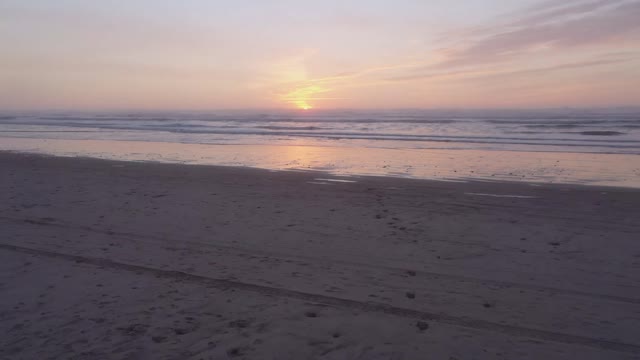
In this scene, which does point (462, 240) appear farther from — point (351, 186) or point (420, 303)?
point (351, 186)

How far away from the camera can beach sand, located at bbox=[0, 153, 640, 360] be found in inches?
185

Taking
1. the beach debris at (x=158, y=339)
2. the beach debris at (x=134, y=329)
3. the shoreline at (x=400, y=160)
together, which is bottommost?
the beach debris at (x=158, y=339)

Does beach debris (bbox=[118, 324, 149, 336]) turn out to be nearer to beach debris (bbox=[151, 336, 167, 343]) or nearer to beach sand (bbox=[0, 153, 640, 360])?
beach sand (bbox=[0, 153, 640, 360])

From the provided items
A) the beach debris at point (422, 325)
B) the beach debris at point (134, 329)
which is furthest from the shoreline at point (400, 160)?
the beach debris at point (134, 329)

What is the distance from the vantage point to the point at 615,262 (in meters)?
7.30

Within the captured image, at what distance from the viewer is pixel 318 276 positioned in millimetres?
6605

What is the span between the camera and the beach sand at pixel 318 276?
185 inches

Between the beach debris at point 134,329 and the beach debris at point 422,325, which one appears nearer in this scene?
the beach debris at point 134,329

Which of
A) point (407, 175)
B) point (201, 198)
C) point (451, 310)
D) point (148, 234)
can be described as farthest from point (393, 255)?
point (407, 175)

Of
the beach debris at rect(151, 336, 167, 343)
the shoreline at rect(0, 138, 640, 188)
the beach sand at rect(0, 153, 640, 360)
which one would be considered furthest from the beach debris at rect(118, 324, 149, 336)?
the shoreline at rect(0, 138, 640, 188)

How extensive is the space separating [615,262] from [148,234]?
7400mm

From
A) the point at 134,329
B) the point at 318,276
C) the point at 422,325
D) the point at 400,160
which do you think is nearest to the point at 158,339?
the point at 134,329

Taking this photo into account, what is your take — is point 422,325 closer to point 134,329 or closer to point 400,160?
point 134,329

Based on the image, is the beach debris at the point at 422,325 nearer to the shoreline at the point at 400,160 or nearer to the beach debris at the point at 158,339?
the beach debris at the point at 158,339
